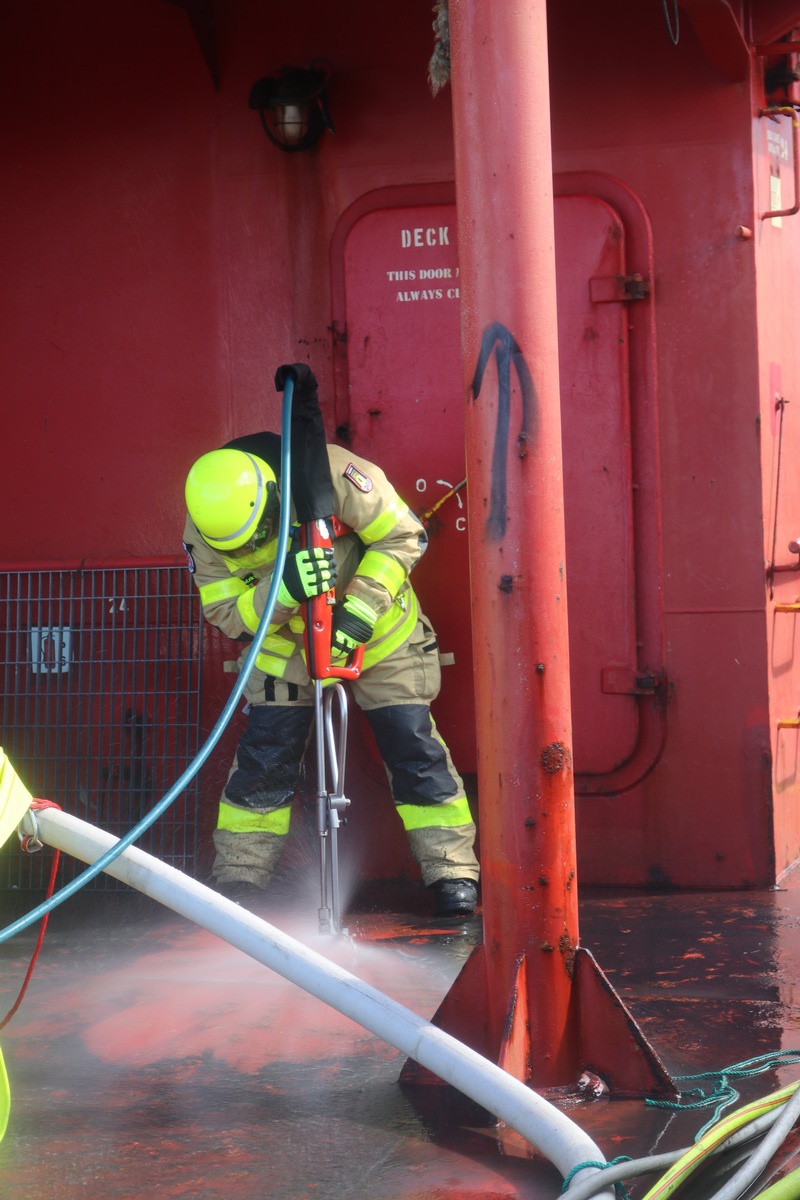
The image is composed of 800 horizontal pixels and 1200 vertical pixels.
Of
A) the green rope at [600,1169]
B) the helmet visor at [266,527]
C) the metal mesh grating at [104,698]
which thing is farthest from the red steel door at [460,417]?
the green rope at [600,1169]

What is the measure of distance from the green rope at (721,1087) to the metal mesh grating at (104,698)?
2667 millimetres

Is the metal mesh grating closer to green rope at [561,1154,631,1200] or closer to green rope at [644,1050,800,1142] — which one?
green rope at [644,1050,800,1142]

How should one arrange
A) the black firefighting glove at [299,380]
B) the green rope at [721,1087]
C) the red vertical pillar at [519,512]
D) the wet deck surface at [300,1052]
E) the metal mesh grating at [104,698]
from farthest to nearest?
the metal mesh grating at [104,698] → the black firefighting glove at [299,380] → the red vertical pillar at [519,512] → the green rope at [721,1087] → the wet deck surface at [300,1052]

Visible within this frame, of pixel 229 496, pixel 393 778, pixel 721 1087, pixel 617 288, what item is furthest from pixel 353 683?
pixel 721 1087

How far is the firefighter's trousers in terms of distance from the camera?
4812 mm

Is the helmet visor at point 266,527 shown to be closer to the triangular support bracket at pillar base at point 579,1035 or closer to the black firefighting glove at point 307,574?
the black firefighting glove at point 307,574

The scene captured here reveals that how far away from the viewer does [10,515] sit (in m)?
5.50

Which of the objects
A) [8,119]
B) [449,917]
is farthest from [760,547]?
[8,119]

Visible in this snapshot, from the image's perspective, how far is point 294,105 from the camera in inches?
194

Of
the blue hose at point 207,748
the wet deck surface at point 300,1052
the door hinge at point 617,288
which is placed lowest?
the wet deck surface at point 300,1052

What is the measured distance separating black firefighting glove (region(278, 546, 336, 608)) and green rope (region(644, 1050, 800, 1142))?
2.03 meters

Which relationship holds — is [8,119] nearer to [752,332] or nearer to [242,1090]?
[752,332]

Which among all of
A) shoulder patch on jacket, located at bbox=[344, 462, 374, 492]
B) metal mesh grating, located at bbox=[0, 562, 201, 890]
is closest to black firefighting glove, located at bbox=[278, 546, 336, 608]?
shoulder patch on jacket, located at bbox=[344, 462, 374, 492]

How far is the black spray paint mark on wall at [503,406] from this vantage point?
10.2 feet
